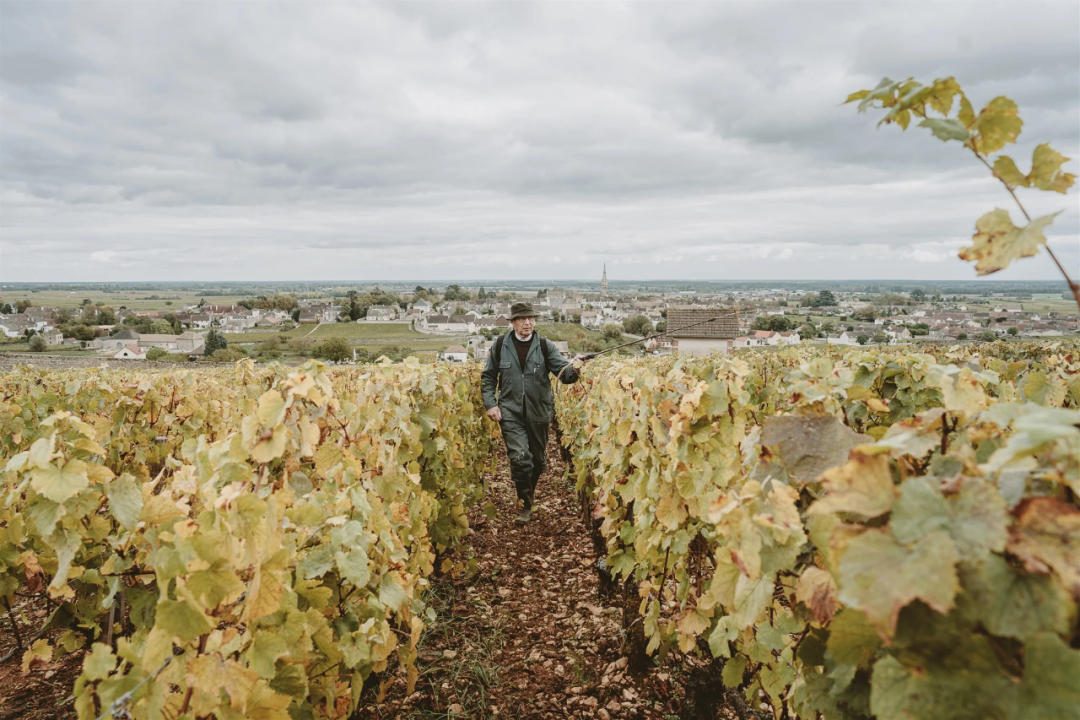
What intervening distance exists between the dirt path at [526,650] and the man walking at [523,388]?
932mm

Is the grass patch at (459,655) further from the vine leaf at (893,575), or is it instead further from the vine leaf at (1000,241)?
the vine leaf at (1000,241)

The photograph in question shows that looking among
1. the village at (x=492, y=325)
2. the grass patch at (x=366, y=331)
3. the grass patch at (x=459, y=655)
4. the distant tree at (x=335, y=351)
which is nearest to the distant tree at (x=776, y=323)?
the village at (x=492, y=325)

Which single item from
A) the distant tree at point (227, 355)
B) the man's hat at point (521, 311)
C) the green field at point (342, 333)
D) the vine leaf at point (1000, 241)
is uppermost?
the vine leaf at point (1000, 241)

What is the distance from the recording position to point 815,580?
1511mm

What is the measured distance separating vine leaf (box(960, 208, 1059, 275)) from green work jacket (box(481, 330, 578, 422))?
17.4 ft

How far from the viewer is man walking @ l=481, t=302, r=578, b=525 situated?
253 inches

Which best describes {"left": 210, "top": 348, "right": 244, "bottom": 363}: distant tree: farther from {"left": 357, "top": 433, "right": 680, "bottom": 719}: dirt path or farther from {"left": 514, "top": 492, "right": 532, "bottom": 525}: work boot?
{"left": 357, "top": 433, "right": 680, "bottom": 719}: dirt path

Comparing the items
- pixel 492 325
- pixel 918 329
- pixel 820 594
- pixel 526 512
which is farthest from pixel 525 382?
pixel 492 325

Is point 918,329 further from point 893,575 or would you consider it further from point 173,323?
point 173,323

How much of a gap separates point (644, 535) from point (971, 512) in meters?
2.75

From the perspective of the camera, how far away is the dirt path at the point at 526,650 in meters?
3.41

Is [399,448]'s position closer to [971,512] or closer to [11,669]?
[11,669]

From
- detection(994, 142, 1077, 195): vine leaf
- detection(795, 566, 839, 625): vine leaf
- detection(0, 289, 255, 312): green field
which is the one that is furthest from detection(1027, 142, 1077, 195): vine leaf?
detection(0, 289, 255, 312): green field

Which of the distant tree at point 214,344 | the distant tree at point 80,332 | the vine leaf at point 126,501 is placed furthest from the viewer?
the distant tree at point 80,332
